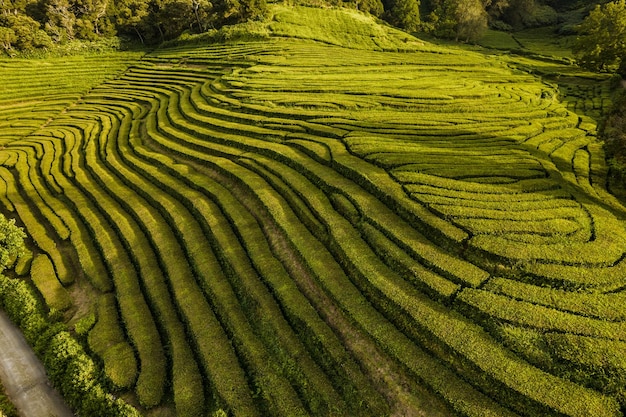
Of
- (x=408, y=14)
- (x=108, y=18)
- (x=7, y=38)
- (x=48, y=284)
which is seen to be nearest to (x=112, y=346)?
(x=48, y=284)

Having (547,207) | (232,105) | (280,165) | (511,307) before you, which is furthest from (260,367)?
(232,105)

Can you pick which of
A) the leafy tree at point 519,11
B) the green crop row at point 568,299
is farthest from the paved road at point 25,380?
the leafy tree at point 519,11

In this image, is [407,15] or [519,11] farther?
[519,11]

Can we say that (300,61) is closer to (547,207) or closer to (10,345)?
(547,207)

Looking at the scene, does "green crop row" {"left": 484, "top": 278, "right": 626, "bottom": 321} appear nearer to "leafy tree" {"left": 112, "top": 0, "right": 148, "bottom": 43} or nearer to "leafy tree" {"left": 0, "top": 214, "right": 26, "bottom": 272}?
"leafy tree" {"left": 0, "top": 214, "right": 26, "bottom": 272}

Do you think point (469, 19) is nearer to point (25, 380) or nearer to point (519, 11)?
point (519, 11)

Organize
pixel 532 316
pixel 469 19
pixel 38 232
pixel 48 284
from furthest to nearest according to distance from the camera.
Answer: pixel 469 19 → pixel 38 232 → pixel 48 284 → pixel 532 316
